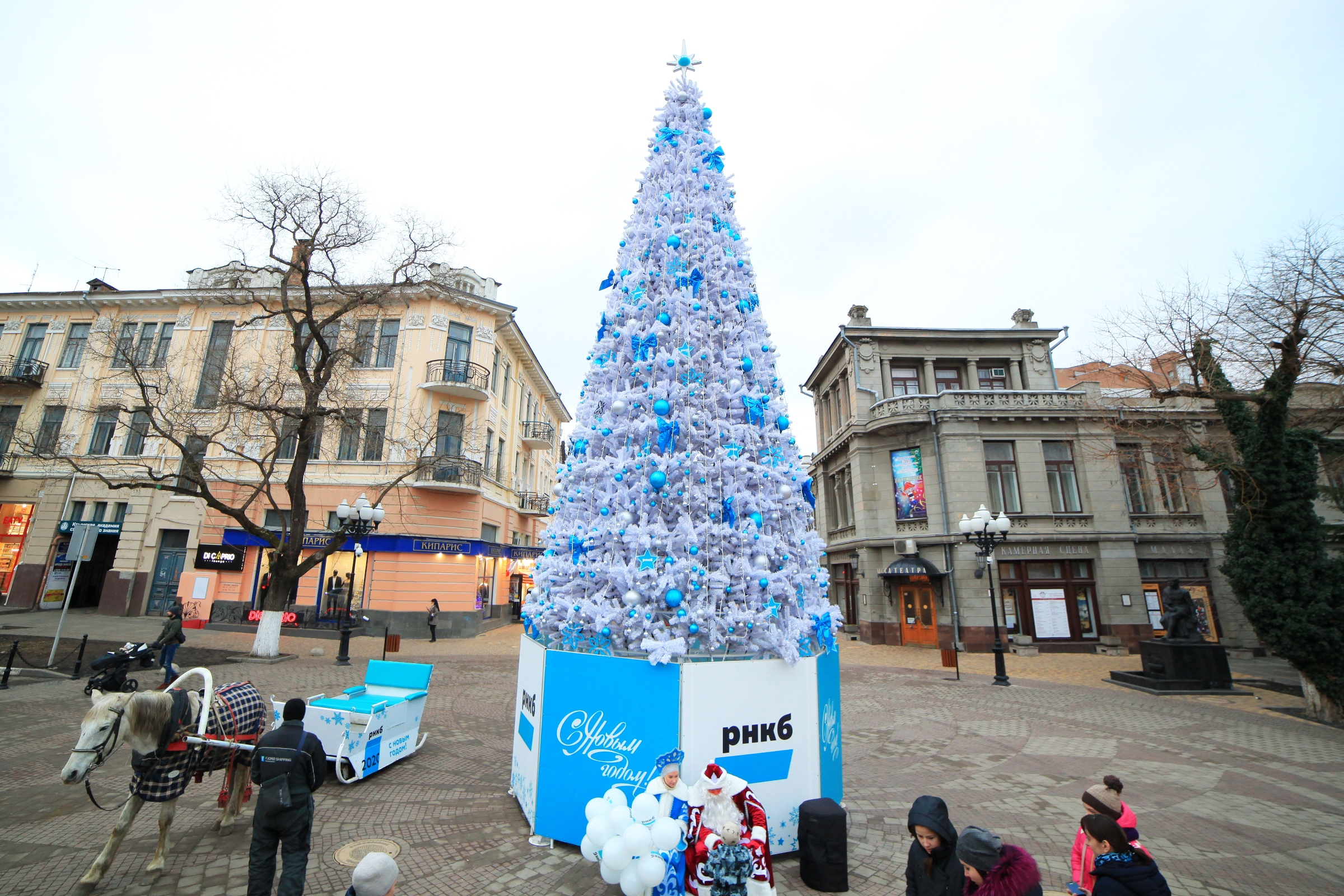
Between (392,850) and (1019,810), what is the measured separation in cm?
640

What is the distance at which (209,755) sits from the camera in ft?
16.5

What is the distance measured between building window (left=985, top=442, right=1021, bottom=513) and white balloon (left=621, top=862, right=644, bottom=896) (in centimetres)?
2255

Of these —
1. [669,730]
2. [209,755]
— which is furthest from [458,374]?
[669,730]

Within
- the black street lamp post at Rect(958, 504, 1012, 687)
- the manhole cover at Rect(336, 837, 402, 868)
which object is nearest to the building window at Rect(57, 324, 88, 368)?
the manhole cover at Rect(336, 837, 402, 868)

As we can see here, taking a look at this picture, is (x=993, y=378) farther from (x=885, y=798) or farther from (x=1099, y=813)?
(x=1099, y=813)

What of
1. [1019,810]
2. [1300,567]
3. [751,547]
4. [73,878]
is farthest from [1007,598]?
[73,878]

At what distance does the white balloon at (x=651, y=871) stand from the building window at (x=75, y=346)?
116 feet

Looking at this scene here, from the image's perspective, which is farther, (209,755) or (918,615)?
(918,615)

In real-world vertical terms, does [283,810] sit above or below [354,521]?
below

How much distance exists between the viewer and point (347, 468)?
72.7 ft

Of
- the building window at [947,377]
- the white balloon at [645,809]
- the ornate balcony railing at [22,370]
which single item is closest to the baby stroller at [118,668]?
the white balloon at [645,809]

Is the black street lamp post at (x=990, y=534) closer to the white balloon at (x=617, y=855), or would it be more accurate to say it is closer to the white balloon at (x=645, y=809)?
the white balloon at (x=645, y=809)

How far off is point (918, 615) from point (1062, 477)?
27.1 feet

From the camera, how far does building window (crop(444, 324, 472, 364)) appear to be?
2398 cm
